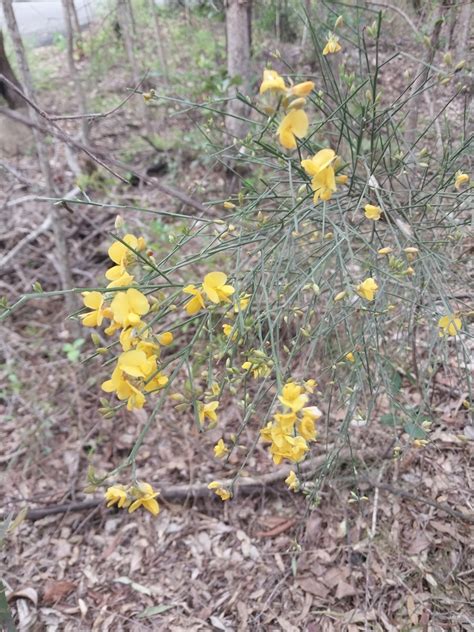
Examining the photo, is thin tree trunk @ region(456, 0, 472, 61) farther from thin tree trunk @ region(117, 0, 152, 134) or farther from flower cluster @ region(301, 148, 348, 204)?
thin tree trunk @ region(117, 0, 152, 134)

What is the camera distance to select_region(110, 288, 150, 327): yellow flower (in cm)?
91

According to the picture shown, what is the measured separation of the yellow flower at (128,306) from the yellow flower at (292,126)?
1.23ft

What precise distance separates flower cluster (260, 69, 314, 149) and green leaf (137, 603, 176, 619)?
5.67ft

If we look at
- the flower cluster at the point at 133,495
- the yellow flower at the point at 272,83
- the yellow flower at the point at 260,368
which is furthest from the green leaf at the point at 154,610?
the yellow flower at the point at 272,83

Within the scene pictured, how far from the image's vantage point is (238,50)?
9.80 feet

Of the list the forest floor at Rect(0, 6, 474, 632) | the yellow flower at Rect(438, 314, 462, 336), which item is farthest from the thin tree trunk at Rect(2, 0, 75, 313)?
the yellow flower at Rect(438, 314, 462, 336)

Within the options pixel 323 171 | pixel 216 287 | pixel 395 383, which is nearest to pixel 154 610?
pixel 395 383

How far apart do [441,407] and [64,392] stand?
1842 mm

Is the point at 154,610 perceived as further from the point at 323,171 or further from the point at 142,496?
the point at 323,171

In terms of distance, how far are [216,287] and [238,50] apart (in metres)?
2.50

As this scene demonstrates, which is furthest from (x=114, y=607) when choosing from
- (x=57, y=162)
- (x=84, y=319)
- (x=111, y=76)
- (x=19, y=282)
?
(x=111, y=76)

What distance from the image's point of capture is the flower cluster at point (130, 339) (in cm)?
89

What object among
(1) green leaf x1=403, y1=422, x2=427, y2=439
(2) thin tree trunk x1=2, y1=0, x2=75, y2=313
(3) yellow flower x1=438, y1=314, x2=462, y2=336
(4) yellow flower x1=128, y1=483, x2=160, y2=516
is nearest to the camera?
(4) yellow flower x1=128, y1=483, x2=160, y2=516

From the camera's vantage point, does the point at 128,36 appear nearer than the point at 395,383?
No
